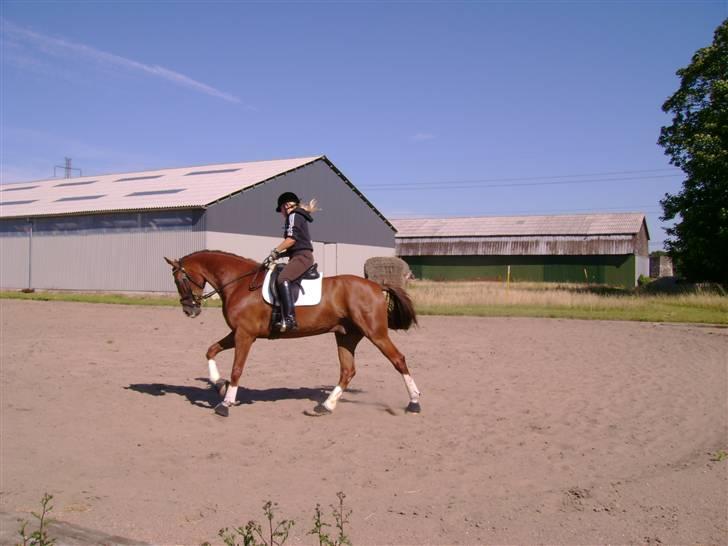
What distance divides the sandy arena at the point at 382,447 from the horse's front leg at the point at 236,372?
0.20m

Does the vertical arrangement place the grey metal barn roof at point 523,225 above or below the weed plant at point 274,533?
above

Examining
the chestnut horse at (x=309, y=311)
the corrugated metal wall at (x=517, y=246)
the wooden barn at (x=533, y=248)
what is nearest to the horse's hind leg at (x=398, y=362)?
the chestnut horse at (x=309, y=311)

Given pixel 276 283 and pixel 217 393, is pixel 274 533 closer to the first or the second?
pixel 276 283

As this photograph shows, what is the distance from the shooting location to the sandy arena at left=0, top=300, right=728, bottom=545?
5301mm

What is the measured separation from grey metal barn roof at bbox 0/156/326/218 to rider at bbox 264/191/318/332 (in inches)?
853

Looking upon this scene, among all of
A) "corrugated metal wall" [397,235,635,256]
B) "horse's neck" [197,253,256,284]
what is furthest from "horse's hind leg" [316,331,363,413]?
"corrugated metal wall" [397,235,635,256]

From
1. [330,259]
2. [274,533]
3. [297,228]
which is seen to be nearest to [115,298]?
[330,259]

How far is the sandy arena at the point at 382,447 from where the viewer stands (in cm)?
530

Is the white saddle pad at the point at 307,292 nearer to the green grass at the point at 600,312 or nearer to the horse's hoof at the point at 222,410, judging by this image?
the horse's hoof at the point at 222,410

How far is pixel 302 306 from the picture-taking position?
917 cm

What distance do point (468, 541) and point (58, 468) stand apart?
157 inches

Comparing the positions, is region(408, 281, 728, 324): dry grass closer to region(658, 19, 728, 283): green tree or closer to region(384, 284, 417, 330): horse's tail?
region(658, 19, 728, 283): green tree

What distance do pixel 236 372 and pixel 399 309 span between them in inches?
92.8

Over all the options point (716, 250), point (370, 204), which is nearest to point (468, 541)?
point (716, 250)
